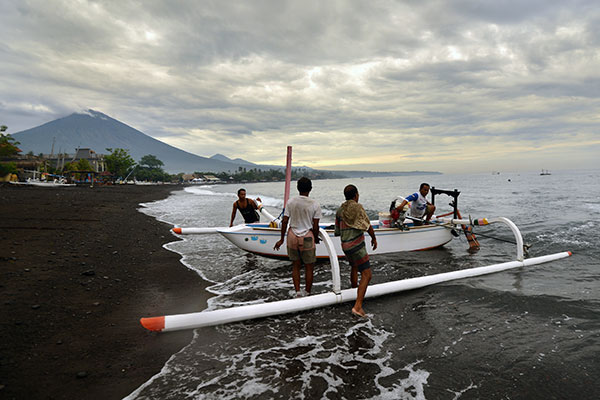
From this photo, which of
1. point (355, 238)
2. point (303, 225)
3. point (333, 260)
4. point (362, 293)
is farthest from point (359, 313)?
point (303, 225)

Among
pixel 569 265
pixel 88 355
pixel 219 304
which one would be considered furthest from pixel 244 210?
pixel 569 265

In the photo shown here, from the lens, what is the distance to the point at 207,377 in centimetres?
331

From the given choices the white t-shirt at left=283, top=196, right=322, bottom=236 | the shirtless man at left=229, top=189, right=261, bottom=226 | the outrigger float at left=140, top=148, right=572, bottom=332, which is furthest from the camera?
the shirtless man at left=229, top=189, right=261, bottom=226

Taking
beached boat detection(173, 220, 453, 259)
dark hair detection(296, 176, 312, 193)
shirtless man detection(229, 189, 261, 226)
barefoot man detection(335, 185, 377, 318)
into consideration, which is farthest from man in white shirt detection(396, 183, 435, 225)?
dark hair detection(296, 176, 312, 193)

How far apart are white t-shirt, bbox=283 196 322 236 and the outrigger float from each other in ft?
1.44

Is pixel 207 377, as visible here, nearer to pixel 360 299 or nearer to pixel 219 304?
pixel 219 304

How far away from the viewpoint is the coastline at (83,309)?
3.10 meters

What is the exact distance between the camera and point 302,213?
4.99 m

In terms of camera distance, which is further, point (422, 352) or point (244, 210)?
point (244, 210)

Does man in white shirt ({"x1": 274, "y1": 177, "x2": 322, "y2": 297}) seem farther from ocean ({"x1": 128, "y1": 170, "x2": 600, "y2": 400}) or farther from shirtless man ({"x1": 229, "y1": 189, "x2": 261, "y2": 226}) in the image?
shirtless man ({"x1": 229, "y1": 189, "x2": 261, "y2": 226})

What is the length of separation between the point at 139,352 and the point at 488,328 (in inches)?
194

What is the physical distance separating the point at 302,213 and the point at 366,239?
3.95 meters

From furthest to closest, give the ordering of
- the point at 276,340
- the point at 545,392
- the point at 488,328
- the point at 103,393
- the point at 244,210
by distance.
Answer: the point at 244,210, the point at 488,328, the point at 276,340, the point at 545,392, the point at 103,393

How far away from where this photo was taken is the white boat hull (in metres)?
7.52
